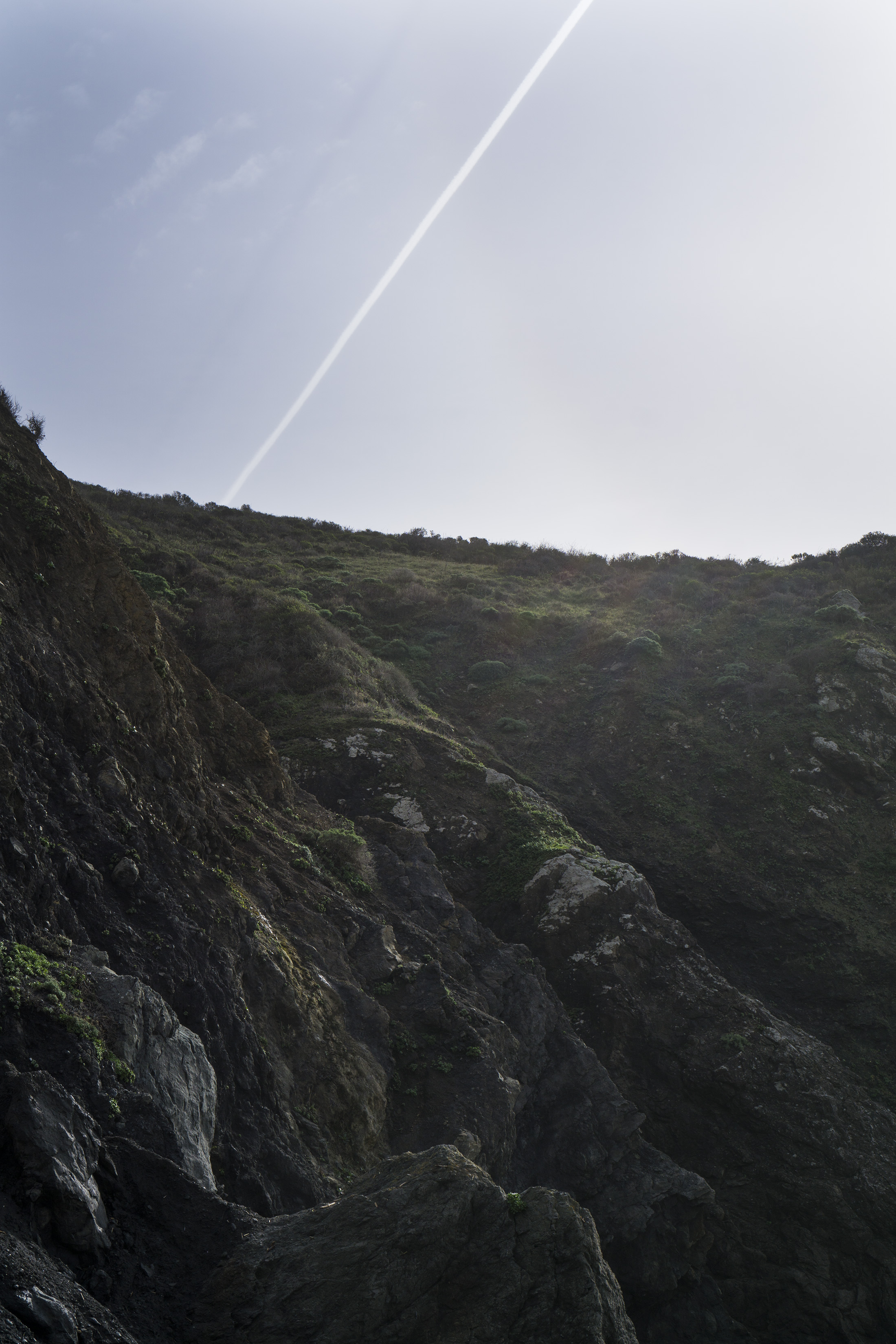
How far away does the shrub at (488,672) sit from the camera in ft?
101

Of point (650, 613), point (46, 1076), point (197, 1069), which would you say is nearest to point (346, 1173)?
point (197, 1069)

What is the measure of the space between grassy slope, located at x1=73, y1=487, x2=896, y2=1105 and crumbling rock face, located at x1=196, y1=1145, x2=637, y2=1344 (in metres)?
10.9

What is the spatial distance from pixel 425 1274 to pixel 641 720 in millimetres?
22763

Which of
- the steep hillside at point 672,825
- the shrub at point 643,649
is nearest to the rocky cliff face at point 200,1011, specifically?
the steep hillside at point 672,825

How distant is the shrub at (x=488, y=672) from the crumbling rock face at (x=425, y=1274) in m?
24.2

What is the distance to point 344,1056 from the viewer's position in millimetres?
10352

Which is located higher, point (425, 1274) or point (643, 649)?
point (643, 649)

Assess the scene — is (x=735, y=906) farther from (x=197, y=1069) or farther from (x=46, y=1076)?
(x=46, y=1076)

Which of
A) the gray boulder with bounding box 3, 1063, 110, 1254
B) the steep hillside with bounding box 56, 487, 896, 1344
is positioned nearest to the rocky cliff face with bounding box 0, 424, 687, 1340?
the gray boulder with bounding box 3, 1063, 110, 1254

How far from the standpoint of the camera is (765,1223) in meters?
13.3

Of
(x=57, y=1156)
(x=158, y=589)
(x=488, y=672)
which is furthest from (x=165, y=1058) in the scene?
(x=488, y=672)

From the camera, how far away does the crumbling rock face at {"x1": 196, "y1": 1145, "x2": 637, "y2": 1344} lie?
566cm

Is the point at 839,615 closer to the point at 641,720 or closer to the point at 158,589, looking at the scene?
the point at 641,720

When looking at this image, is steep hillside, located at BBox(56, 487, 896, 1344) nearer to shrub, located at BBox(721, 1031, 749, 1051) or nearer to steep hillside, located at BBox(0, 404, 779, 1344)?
shrub, located at BBox(721, 1031, 749, 1051)
